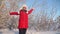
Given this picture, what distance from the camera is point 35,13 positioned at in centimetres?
473

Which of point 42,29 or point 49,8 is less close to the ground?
point 49,8

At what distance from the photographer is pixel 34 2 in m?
4.68

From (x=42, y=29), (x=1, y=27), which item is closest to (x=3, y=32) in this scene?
(x=1, y=27)

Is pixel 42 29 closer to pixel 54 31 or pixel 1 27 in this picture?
pixel 54 31

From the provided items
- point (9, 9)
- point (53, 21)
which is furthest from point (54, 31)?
point (9, 9)

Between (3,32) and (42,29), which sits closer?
(3,32)

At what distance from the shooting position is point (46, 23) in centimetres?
488

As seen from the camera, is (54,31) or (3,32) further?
(54,31)

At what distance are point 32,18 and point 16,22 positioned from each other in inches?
16.0

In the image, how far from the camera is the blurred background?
467 centimetres

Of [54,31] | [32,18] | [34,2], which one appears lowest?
[54,31]

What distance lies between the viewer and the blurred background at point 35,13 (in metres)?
4.67

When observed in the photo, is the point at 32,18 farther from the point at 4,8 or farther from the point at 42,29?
the point at 4,8

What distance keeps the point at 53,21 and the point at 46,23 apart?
0.62 feet
